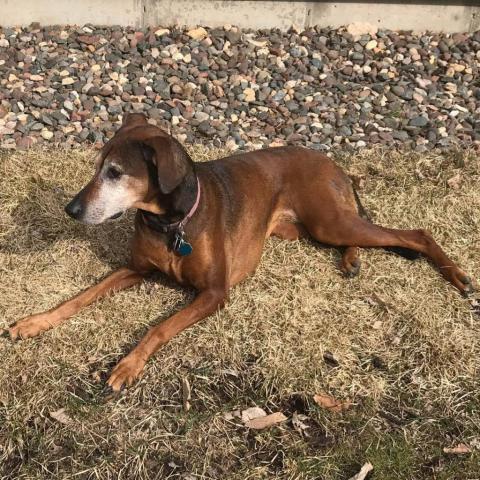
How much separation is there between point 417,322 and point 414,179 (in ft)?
6.13

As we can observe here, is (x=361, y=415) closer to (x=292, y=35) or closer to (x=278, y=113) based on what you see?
(x=278, y=113)

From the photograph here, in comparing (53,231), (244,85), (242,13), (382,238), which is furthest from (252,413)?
(242,13)

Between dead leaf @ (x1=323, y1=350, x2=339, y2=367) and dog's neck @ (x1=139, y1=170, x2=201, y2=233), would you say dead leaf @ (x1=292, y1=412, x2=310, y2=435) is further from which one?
dog's neck @ (x1=139, y1=170, x2=201, y2=233)

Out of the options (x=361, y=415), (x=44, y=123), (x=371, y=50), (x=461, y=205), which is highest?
(x=371, y=50)

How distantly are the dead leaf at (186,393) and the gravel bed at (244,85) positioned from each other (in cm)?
286

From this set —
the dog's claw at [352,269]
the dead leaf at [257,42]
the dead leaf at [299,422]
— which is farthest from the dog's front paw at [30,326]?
the dead leaf at [257,42]

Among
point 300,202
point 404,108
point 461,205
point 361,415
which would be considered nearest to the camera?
point 361,415

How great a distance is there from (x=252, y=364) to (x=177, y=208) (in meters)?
1.11

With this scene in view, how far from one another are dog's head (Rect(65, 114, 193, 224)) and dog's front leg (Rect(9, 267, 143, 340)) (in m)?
0.73

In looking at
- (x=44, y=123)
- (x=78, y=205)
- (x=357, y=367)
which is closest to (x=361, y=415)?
(x=357, y=367)

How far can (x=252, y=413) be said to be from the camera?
376 centimetres

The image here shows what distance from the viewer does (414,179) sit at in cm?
582

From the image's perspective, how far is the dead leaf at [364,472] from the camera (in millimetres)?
3430

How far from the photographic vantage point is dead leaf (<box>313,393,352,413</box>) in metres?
3.80
